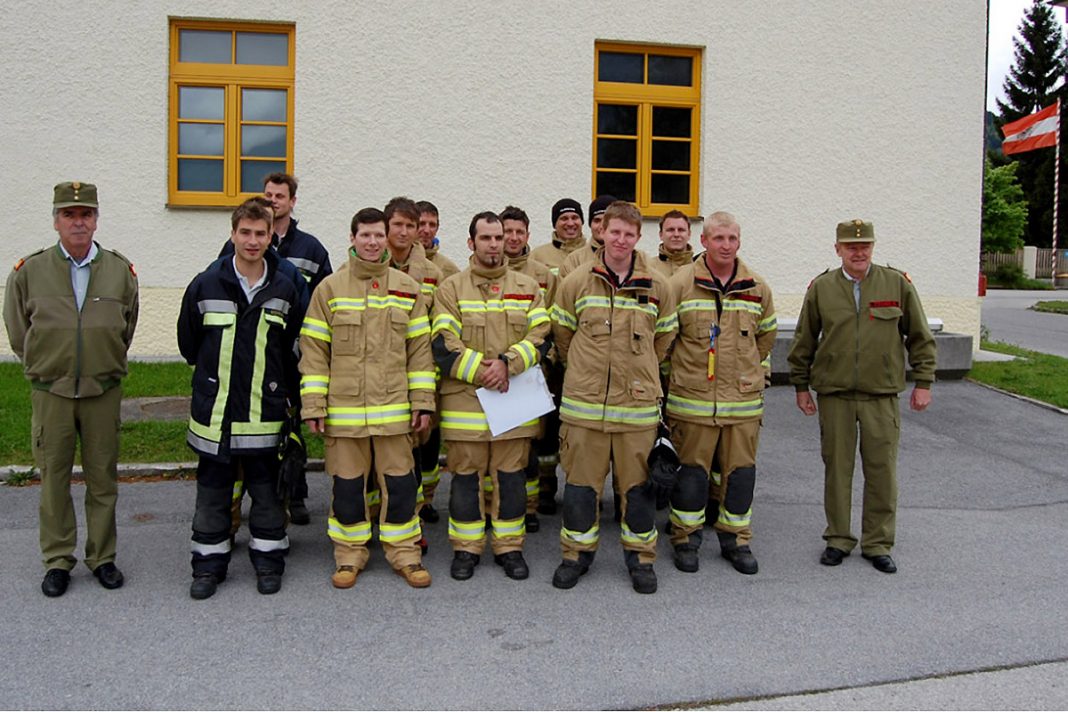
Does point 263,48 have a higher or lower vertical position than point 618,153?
higher

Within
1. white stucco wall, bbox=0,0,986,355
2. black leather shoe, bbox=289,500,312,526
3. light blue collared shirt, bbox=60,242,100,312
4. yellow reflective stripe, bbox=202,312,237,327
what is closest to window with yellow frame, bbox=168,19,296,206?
white stucco wall, bbox=0,0,986,355

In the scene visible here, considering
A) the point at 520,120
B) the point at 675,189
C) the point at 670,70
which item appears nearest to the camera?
the point at 520,120

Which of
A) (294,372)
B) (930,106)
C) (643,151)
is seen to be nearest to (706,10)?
(643,151)

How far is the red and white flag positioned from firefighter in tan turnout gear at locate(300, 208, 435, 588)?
99.4ft

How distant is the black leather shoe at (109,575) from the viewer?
493 centimetres

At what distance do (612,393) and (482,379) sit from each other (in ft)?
2.37

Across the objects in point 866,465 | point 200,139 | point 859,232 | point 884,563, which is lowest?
point 884,563

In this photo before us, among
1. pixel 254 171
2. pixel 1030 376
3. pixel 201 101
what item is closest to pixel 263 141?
pixel 254 171

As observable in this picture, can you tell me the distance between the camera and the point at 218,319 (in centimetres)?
491

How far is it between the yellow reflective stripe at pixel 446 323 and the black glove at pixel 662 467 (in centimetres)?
129

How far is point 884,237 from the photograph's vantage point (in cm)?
1227

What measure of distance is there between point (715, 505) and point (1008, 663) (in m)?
2.36

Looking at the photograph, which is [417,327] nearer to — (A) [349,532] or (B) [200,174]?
(A) [349,532]

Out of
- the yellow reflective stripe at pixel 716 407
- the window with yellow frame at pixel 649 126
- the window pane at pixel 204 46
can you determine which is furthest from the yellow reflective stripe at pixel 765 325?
the window pane at pixel 204 46
